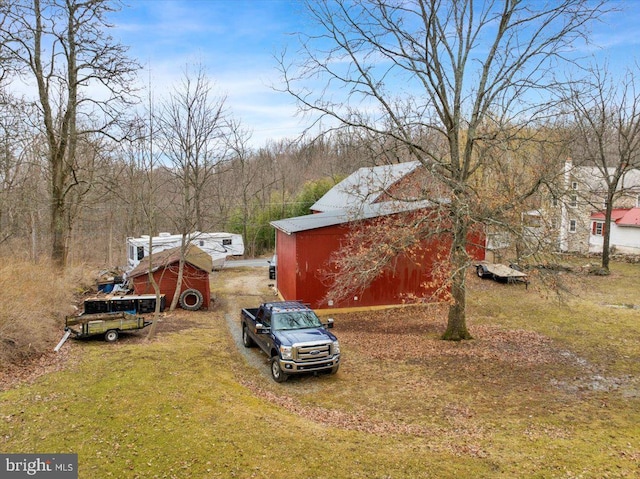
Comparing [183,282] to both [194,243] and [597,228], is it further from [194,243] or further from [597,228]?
[597,228]

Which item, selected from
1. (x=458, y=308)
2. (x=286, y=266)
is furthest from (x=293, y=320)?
(x=286, y=266)

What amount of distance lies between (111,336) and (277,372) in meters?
6.56

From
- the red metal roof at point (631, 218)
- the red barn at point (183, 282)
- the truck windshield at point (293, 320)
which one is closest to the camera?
the truck windshield at point (293, 320)

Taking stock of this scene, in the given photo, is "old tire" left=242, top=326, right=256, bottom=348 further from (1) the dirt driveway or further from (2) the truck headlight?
(2) the truck headlight

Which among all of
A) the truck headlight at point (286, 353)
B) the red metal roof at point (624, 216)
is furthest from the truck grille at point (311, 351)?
the red metal roof at point (624, 216)

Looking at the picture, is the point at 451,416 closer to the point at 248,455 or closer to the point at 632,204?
the point at 248,455

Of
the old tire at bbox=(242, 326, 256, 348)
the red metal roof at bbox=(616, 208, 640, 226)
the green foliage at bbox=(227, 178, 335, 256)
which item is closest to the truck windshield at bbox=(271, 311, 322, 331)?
the old tire at bbox=(242, 326, 256, 348)

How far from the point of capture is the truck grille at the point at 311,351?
37.2 feet

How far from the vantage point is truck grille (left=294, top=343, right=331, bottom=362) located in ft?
37.2

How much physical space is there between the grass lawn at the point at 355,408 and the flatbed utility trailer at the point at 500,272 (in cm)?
927

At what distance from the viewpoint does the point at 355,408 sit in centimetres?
983

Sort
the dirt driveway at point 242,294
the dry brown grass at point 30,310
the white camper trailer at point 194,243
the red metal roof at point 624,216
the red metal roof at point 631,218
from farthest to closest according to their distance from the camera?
the red metal roof at point 624,216 < the red metal roof at point 631,218 < the white camper trailer at point 194,243 < the dirt driveway at point 242,294 < the dry brown grass at point 30,310

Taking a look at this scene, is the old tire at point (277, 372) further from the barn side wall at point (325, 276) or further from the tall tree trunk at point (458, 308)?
the barn side wall at point (325, 276)

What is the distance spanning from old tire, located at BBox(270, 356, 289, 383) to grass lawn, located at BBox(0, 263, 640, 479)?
0.22 metres
